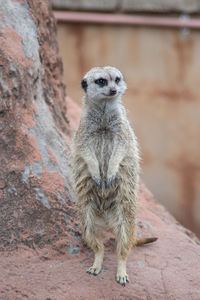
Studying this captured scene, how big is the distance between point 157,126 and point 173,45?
102cm

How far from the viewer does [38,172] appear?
8.99ft

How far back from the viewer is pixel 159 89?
5320 millimetres

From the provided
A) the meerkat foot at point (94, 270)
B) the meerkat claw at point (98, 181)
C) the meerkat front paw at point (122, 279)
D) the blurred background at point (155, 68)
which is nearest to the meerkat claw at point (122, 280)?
the meerkat front paw at point (122, 279)

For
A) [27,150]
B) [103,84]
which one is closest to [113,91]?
[103,84]

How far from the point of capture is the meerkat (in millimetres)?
2561

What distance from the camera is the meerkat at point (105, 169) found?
101 inches

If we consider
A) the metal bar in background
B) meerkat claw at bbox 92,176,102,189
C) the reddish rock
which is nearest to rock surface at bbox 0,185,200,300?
the reddish rock

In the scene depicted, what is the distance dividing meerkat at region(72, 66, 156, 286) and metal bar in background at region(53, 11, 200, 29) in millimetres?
2429

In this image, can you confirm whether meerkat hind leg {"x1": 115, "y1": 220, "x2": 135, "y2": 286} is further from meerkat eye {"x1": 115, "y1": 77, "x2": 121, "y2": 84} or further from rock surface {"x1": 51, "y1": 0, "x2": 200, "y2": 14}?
rock surface {"x1": 51, "y1": 0, "x2": 200, "y2": 14}

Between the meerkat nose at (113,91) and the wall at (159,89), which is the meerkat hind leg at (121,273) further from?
the wall at (159,89)

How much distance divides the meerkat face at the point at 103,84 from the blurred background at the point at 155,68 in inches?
96.2

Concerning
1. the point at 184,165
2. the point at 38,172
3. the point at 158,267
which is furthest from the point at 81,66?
the point at 158,267

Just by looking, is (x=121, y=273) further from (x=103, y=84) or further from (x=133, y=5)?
(x=133, y=5)

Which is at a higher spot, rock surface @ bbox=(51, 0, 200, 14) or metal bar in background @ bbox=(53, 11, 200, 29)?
rock surface @ bbox=(51, 0, 200, 14)
